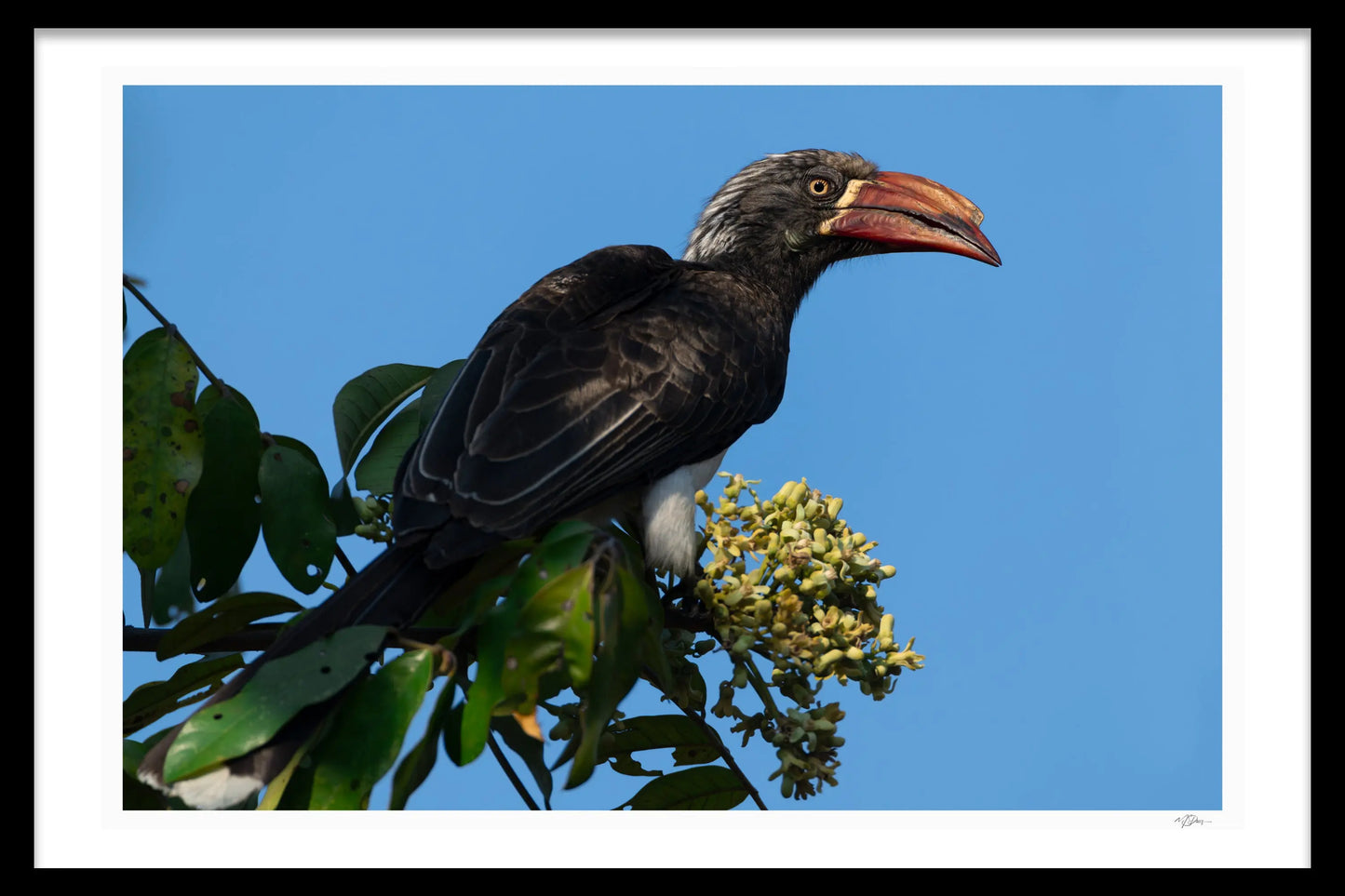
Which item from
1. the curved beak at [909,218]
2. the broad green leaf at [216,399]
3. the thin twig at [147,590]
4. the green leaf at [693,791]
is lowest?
the green leaf at [693,791]

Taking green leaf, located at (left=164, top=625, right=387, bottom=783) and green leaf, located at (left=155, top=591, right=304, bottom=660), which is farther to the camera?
green leaf, located at (left=155, top=591, right=304, bottom=660)

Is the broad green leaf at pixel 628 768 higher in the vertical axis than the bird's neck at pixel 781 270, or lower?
lower

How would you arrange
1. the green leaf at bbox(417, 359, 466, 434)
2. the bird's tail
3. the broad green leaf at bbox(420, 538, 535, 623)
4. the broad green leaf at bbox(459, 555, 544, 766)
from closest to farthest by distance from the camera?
the broad green leaf at bbox(459, 555, 544, 766) < the bird's tail < the broad green leaf at bbox(420, 538, 535, 623) < the green leaf at bbox(417, 359, 466, 434)

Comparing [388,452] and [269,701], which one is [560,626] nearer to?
[269,701]

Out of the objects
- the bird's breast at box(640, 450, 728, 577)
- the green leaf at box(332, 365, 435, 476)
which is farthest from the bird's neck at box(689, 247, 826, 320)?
the green leaf at box(332, 365, 435, 476)

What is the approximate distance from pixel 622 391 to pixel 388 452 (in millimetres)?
579

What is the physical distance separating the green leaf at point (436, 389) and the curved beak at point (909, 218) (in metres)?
1.65

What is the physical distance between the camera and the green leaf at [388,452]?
8.53ft

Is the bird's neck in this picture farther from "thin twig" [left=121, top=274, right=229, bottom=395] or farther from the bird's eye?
"thin twig" [left=121, top=274, right=229, bottom=395]

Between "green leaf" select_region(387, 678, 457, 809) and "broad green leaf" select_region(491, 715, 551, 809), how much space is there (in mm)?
287
